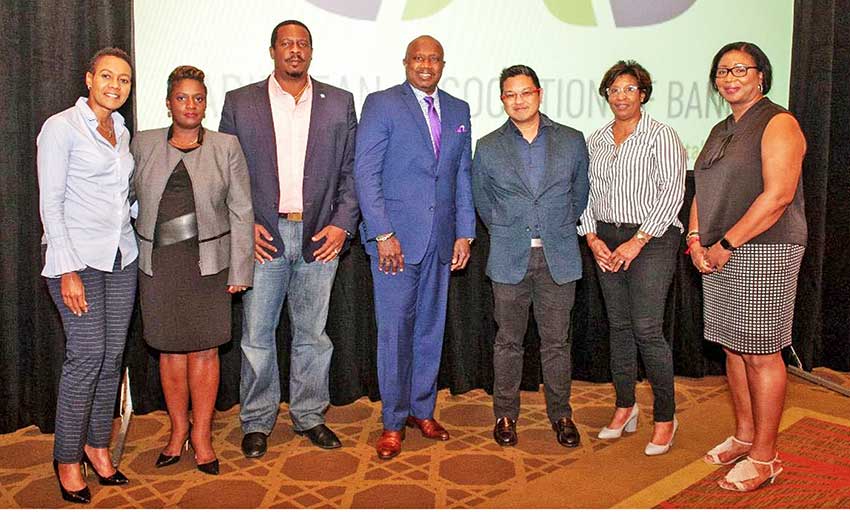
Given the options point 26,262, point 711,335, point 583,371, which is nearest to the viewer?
point 711,335

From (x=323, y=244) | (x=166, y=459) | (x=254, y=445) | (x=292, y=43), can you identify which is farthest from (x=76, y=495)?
(x=292, y=43)

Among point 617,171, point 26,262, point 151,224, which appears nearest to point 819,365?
point 617,171

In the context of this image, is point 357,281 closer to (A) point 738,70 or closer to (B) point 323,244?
(B) point 323,244

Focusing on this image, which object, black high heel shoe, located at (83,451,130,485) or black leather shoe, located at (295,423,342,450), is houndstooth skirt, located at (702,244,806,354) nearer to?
black leather shoe, located at (295,423,342,450)

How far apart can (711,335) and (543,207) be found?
0.83 metres

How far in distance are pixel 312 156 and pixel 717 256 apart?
63.6 inches

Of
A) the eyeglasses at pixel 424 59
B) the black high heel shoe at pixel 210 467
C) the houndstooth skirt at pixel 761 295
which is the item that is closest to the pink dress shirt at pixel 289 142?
the eyeglasses at pixel 424 59

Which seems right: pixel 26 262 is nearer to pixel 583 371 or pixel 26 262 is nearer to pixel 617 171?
pixel 617 171

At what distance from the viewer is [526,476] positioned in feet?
9.73

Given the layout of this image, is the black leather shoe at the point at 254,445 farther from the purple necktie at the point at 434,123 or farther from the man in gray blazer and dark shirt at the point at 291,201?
the purple necktie at the point at 434,123

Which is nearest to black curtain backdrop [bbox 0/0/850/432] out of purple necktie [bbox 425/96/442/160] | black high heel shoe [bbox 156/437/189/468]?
black high heel shoe [bbox 156/437/189/468]

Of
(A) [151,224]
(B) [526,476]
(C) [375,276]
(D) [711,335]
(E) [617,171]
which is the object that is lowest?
(B) [526,476]

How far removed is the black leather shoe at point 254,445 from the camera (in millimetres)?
3139

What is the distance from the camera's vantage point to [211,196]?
279cm
